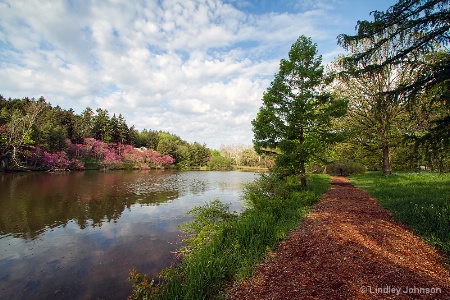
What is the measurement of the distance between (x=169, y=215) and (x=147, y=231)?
3220mm

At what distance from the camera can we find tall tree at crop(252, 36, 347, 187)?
13.3 metres

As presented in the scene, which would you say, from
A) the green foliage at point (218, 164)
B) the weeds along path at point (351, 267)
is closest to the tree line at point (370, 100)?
the weeds along path at point (351, 267)

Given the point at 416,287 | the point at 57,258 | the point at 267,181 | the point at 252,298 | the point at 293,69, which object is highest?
the point at 293,69

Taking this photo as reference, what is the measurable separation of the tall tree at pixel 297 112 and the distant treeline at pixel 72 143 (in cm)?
3419

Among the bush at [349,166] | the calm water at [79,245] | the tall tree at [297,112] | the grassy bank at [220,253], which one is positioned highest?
the tall tree at [297,112]

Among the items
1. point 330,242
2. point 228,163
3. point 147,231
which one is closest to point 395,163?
point 330,242

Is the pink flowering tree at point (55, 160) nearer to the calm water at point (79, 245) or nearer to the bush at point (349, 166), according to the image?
the calm water at point (79, 245)

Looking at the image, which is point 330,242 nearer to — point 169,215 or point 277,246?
point 277,246

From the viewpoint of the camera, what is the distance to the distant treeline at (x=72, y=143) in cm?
4009

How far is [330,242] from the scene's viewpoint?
19.6ft

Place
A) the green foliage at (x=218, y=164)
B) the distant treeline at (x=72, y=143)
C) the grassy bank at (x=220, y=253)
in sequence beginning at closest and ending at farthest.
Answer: the grassy bank at (x=220, y=253) → the distant treeline at (x=72, y=143) → the green foliage at (x=218, y=164)

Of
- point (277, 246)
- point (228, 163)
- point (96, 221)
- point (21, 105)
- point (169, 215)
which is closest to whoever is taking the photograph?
point (277, 246)

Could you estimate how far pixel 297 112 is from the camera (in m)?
13.4

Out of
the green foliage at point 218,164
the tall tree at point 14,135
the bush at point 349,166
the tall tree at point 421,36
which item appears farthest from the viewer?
the green foliage at point 218,164
